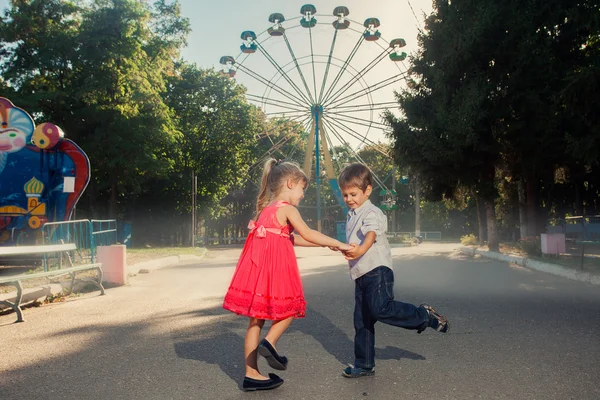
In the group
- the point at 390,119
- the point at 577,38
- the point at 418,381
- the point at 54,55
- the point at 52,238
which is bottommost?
the point at 418,381

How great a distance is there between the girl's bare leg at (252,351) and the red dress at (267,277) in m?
0.13

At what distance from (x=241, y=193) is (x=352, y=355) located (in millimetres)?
44479

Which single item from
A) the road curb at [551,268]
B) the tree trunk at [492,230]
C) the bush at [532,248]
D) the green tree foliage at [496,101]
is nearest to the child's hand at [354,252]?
the road curb at [551,268]

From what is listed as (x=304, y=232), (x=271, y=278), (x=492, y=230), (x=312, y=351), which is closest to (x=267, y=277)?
(x=271, y=278)

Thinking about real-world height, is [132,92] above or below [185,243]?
above

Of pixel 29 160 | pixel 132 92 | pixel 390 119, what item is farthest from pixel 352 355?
pixel 132 92

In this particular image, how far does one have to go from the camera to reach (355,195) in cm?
416

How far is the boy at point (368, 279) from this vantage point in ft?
13.2

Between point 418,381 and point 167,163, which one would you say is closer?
point 418,381

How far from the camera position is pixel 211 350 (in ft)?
16.1

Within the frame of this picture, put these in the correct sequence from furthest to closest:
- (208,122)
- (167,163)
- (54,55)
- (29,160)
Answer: (208,122) → (167,163) → (54,55) → (29,160)

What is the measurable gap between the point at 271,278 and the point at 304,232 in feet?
1.35

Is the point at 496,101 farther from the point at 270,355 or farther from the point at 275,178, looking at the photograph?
the point at 270,355

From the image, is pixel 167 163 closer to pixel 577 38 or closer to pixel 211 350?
pixel 577 38
